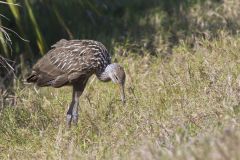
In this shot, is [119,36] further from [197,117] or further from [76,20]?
[197,117]

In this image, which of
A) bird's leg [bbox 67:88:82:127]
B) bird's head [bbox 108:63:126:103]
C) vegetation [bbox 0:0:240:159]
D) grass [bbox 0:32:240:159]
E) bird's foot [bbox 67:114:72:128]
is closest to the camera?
grass [bbox 0:32:240:159]

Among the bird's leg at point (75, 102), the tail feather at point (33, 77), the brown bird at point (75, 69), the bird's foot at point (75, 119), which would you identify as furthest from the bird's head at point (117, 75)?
the tail feather at point (33, 77)

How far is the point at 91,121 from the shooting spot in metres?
7.45

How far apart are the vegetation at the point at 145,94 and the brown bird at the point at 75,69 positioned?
257 millimetres

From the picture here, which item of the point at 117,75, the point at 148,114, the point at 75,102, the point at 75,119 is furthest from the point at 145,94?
the point at 148,114

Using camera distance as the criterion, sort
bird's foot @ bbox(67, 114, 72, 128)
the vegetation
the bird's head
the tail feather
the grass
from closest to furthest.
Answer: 1. the grass
2. the vegetation
3. bird's foot @ bbox(67, 114, 72, 128)
4. the bird's head
5. the tail feather

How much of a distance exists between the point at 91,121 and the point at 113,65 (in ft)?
2.95

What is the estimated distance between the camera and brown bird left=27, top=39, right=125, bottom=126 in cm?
788

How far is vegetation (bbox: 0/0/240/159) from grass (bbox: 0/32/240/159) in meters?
0.01

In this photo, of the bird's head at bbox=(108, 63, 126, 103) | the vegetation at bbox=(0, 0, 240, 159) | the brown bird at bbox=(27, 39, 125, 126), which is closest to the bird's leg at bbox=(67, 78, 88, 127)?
the brown bird at bbox=(27, 39, 125, 126)

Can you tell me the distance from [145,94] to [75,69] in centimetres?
88

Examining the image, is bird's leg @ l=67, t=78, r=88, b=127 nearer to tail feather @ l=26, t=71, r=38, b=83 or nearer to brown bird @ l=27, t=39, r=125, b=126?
brown bird @ l=27, t=39, r=125, b=126

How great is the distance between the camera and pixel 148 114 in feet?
23.0

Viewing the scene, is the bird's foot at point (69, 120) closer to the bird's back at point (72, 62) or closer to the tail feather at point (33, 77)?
the bird's back at point (72, 62)
